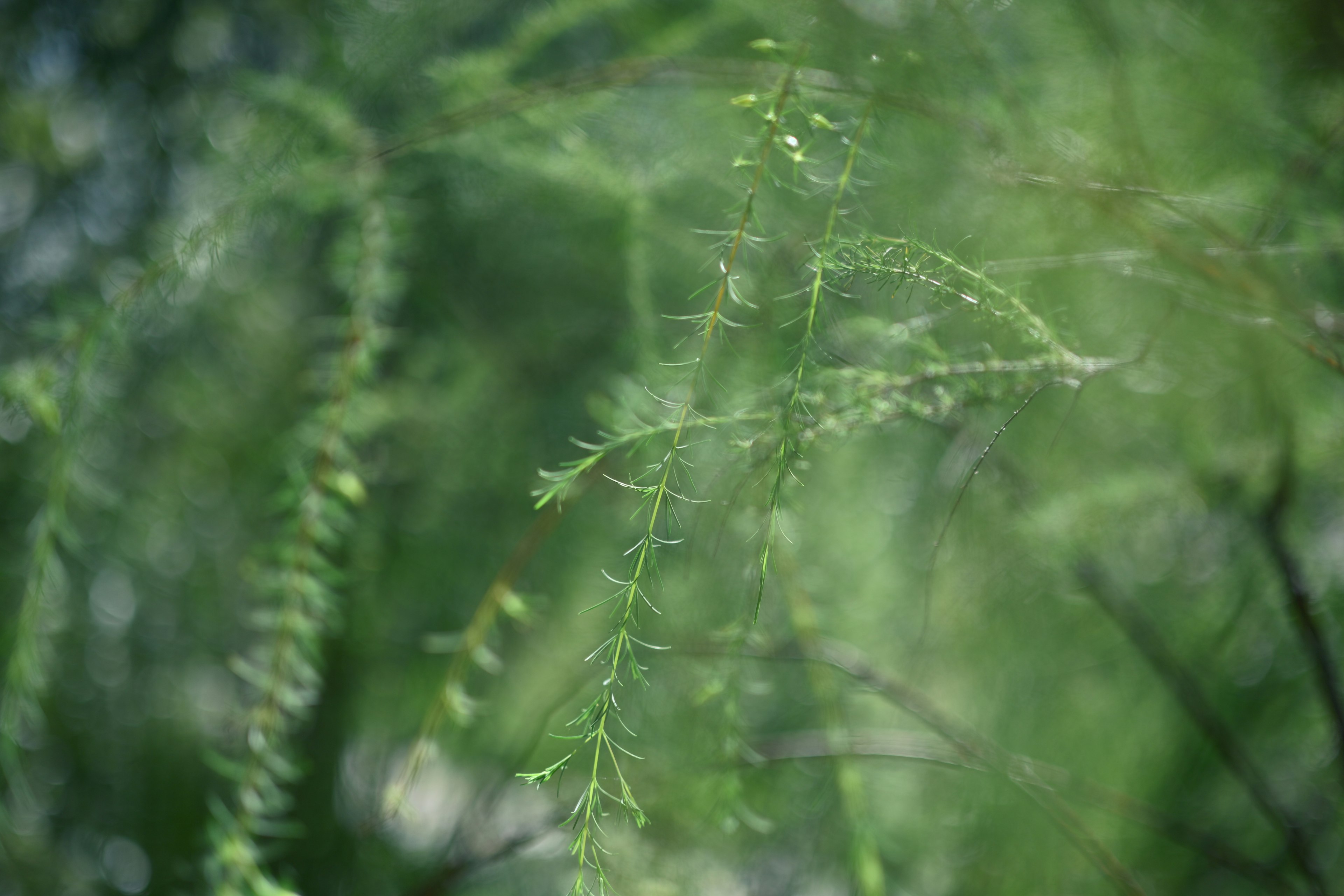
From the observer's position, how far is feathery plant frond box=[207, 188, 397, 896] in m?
0.20

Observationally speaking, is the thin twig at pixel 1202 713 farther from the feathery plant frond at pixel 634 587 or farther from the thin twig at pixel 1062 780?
the feathery plant frond at pixel 634 587

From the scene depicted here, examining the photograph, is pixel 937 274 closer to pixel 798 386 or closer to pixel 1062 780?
pixel 798 386

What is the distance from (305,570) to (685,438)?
4.3 inches

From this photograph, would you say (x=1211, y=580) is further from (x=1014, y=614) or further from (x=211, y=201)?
(x=211, y=201)

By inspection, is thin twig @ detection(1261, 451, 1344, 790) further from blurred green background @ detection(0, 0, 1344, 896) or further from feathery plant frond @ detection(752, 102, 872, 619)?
feathery plant frond @ detection(752, 102, 872, 619)

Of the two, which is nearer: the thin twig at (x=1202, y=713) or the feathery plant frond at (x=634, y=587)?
the feathery plant frond at (x=634, y=587)

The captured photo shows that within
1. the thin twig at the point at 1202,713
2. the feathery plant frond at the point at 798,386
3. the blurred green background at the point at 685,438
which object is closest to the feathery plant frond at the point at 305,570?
the blurred green background at the point at 685,438

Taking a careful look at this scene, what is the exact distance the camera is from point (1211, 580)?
0.34 meters

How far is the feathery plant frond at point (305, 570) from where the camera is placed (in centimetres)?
20

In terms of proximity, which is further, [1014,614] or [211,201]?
[1014,614]

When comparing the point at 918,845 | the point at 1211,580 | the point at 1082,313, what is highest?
the point at 1082,313

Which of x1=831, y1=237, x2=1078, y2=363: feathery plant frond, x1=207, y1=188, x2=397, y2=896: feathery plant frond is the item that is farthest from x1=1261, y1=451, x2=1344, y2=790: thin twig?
x1=207, y1=188, x2=397, y2=896: feathery plant frond

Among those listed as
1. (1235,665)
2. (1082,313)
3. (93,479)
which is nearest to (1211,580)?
(1235,665)

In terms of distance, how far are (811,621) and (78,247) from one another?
35 cm
